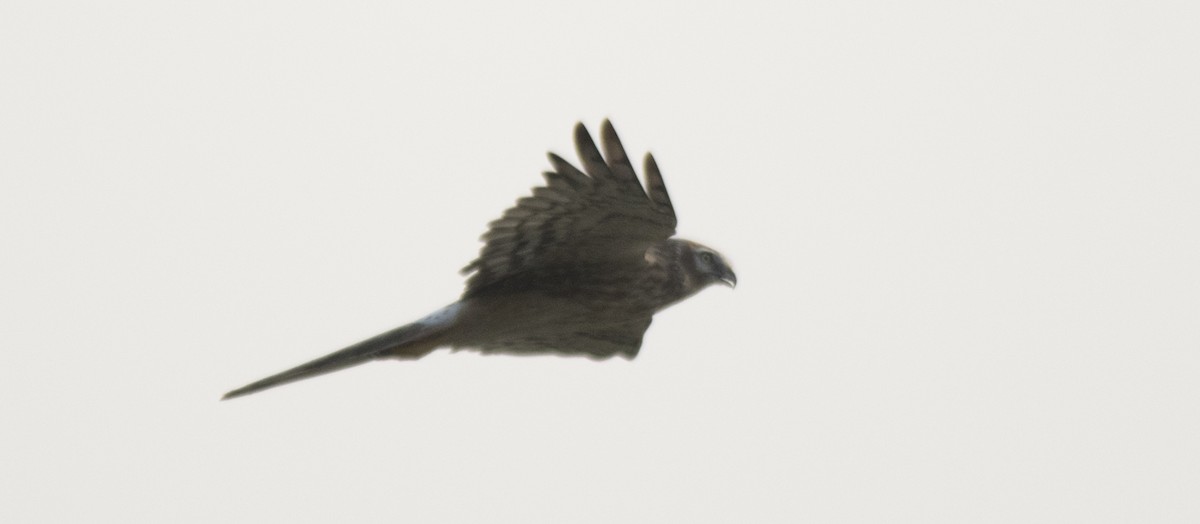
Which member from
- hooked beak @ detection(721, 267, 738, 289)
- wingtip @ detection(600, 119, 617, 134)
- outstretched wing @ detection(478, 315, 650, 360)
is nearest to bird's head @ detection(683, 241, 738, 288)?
hooked beak @ detection(721, 267, 738, 289)

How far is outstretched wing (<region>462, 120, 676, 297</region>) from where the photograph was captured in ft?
20.7

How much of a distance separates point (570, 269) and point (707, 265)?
75 cm

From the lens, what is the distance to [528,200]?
6.42 m

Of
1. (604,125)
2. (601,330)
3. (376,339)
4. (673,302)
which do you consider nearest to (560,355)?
(601,330)

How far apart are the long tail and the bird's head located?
1.30 metres

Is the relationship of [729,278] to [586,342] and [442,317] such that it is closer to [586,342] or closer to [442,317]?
[586,342]

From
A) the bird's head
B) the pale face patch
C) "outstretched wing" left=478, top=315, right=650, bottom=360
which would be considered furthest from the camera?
"outstretched wing" left=478, top=315, right=650, bottom=360

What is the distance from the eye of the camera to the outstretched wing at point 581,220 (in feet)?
20.7

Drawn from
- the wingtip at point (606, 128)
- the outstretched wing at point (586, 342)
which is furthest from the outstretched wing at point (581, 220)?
the outstretched wing at point (586, 342)

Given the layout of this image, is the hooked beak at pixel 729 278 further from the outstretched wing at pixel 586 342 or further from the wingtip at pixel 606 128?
the wingtip at pixel 606 128


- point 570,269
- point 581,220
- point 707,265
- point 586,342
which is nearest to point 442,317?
point 570,269

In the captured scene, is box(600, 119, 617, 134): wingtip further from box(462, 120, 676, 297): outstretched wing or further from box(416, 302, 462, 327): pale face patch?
box(416, 302, 462, 327): pale face patch

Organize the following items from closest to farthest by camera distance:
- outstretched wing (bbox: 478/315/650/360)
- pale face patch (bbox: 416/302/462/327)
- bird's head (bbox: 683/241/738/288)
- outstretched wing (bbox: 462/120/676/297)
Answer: outstretched wing (bbox: 462/120/676/297) → pale face patch (bbox: 416/302/462/327) → bird's head (bbox: 683/241/738/288) → outstretched wing (bbox: 478/315/650/360)

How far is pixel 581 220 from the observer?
655 cm
